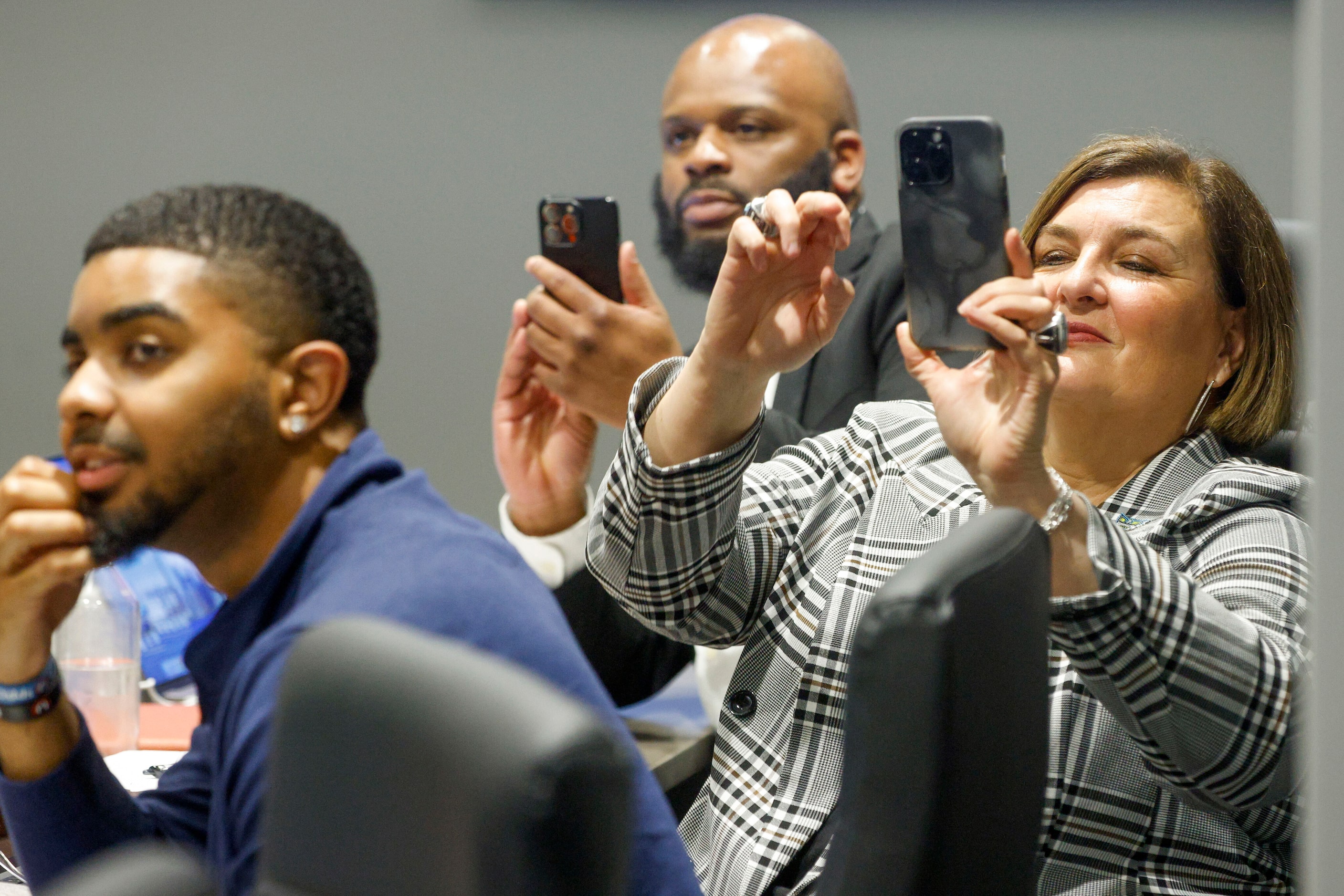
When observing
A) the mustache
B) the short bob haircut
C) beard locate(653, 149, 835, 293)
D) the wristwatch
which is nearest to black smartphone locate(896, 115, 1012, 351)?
the short bob haircut

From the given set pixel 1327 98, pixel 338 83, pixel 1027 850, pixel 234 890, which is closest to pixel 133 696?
pixel 234 890

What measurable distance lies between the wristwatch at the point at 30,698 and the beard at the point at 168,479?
0.11 metres

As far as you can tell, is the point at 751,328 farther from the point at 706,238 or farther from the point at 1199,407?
the point at 706,238

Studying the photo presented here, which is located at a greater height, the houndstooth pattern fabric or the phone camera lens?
the phone camera lens

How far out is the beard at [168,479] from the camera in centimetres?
115

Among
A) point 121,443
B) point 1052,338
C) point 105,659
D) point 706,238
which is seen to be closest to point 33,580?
point 121,443

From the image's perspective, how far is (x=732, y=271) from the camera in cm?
135

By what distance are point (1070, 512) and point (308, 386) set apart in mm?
659

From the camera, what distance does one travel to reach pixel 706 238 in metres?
2.46

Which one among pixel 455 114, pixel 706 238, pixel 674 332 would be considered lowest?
pixel 674 332

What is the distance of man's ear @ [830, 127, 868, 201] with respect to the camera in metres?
2.46

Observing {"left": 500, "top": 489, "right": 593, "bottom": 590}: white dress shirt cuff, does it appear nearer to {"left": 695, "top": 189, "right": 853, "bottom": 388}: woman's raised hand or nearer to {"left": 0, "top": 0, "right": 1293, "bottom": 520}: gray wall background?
{"left": 695, "top": 189, "right": 853, "bottom": 388}: woman's raised hand

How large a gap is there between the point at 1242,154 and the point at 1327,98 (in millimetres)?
2747

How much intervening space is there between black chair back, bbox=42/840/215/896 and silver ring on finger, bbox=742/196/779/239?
90 cm
